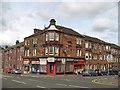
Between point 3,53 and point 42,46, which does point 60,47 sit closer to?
point 42,46

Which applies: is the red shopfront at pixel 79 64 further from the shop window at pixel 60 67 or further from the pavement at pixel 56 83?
the pavement at pixel 56 83

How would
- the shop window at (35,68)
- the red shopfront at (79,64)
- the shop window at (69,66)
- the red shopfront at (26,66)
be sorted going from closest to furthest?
1. the shop window at (69,66)
2. the shop window at (35,68)
3. the red shopfront at (79,64)
4. the red shopfront at (26,66)

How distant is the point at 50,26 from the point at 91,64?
1766cm

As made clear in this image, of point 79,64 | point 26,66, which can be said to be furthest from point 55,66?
point 26,66

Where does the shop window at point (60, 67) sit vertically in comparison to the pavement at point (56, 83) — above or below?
above

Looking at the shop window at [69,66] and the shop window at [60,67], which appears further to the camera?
the shop window at [69,66]

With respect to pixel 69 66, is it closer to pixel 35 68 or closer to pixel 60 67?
pixel 60 67

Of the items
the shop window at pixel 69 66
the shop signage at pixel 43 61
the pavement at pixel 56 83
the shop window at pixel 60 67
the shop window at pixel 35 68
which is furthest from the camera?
the shop window at pixel 35 68

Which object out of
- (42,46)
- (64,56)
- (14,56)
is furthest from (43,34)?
(14,56)

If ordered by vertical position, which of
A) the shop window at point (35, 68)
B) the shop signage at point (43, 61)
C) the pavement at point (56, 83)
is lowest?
the pavement at point (56, 83)

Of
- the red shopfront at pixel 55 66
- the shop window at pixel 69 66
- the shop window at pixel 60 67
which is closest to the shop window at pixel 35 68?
the red shopfront at pixel 55 66

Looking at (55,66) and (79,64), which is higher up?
(79,64)

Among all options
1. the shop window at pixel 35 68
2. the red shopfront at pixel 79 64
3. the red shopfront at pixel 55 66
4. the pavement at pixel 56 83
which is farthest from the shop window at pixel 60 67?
the pavement at pixel 56 83

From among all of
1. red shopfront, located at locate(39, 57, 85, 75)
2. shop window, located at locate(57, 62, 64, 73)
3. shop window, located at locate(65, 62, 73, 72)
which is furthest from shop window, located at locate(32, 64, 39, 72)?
shop window, located at locate(65, 62, 73, 72)
